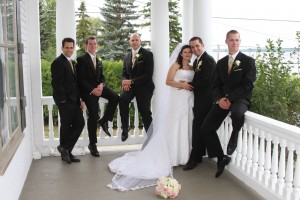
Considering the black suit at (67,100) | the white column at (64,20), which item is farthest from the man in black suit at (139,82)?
the white column at (64,20)

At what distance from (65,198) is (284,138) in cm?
243

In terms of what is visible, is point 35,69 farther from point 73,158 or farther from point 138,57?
point 138,57

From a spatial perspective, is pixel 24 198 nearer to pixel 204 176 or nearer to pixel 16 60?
pixel 16 60

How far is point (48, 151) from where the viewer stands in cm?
593

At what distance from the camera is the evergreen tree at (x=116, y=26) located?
62.0ft

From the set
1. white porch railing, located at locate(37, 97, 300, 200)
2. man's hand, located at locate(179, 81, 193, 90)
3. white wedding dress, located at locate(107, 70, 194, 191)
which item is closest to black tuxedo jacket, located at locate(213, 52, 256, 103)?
white porch railing, located at locate(37, 97, 300, 200)

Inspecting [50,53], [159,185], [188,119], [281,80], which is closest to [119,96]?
[188,119]

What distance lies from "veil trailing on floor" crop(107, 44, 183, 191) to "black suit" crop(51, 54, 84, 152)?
77 centimetres

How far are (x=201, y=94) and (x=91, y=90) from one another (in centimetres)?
170

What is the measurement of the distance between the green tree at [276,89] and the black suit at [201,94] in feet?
4.16

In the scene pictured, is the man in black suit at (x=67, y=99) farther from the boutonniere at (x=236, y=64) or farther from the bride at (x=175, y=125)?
the boutonniere at (x=236, y=64)

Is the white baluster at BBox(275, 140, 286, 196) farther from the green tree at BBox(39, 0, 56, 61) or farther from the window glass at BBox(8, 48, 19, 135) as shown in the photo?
the green tree at BBox(39, 0, 56, 61)

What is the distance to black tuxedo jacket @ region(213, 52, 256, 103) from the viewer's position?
4.33 metres

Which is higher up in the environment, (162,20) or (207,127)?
(162,20)
